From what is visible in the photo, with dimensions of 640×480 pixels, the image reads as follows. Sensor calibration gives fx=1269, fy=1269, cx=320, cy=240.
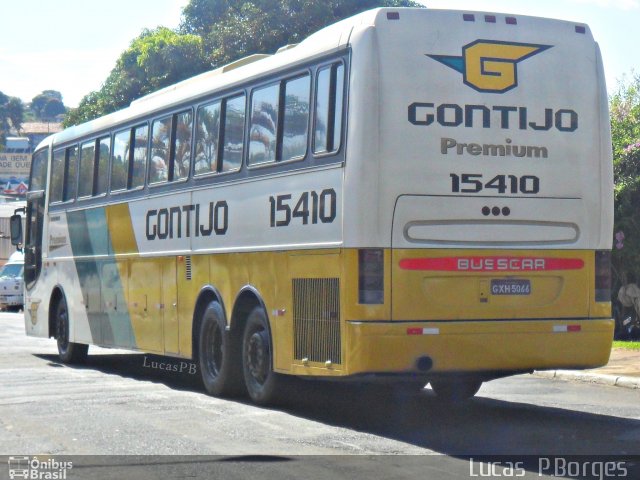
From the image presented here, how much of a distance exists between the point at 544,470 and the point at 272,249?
447cm

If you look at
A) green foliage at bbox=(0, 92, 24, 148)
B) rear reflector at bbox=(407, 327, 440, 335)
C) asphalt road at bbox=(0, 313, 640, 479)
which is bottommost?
asphalt road at bbox=(0, 313, 640, 479)

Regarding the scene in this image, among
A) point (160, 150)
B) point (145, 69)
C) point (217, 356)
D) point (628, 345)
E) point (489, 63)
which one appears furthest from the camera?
point (145, 69)

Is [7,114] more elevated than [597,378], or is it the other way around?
[7,114]

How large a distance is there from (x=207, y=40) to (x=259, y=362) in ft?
124

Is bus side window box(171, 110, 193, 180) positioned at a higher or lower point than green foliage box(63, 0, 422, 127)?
lower

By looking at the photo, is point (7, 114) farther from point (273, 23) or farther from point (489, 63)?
point (489, 63)

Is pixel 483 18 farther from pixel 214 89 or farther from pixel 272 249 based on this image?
pixel 214 89

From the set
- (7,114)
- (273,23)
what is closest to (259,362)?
(273,23)

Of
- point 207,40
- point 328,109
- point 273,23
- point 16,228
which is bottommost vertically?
point 16,228

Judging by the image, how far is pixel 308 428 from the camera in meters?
11.4

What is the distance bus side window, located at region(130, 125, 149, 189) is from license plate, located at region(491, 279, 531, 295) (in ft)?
21.7

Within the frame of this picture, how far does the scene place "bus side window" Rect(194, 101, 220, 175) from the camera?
14.4 meters

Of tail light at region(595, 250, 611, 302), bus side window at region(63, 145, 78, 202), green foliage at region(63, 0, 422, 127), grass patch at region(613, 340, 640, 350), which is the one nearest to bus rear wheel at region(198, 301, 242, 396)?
tail light at region(595, 250, 611, 302)

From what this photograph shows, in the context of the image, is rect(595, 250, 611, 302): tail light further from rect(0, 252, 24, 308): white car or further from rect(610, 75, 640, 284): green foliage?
rect(0, 252, 24, 308): white car
